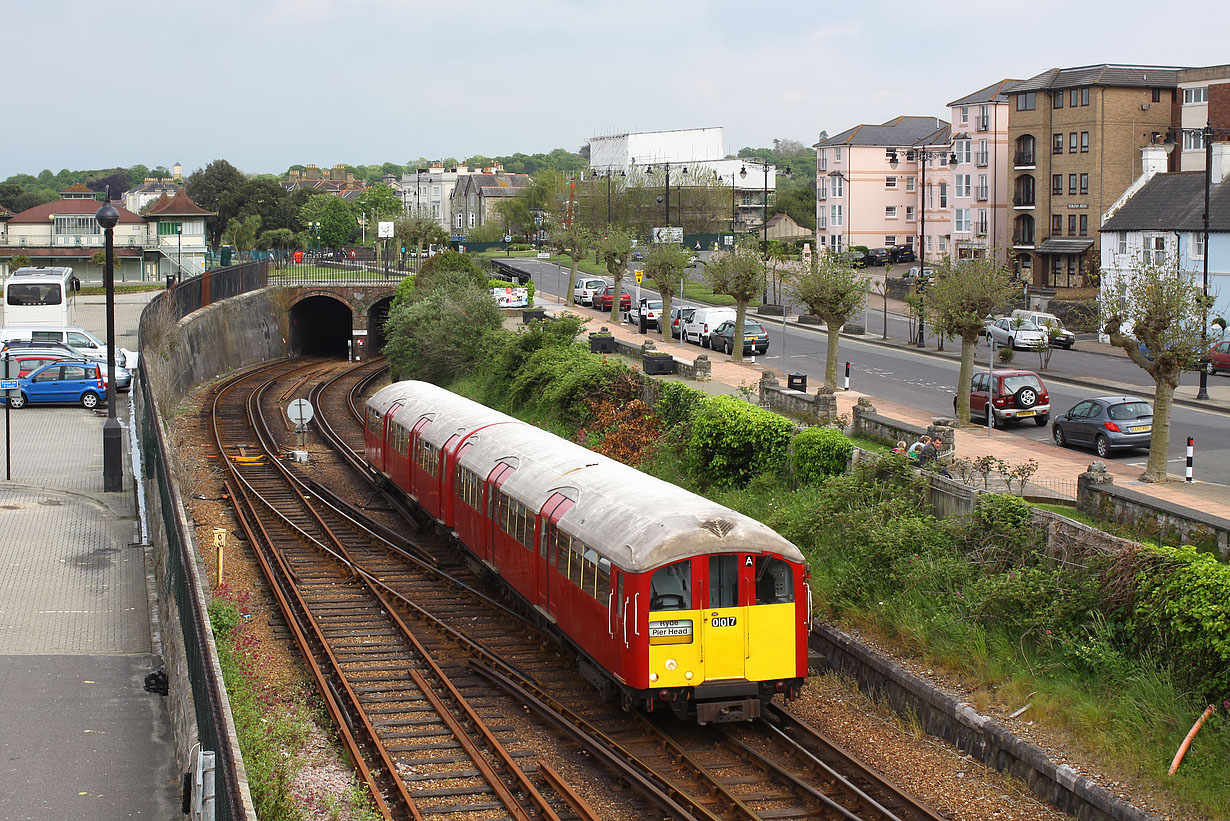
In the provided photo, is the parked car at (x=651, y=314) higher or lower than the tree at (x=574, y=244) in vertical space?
lower

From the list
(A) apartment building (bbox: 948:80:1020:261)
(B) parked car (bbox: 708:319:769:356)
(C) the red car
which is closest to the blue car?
(B) parked car (bbox: 708:319:769:356)

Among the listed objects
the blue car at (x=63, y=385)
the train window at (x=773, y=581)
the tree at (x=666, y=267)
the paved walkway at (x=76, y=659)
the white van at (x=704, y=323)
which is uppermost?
the tree at (x=666, y=267)

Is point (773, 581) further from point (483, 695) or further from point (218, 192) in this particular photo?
point (218, 192)

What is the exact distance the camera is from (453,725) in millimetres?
14523

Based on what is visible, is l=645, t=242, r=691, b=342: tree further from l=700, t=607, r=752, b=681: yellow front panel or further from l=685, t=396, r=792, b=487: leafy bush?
l=700, t=607, r=752, b=681: yellow front panel

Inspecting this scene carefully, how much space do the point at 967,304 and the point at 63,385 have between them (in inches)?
1018

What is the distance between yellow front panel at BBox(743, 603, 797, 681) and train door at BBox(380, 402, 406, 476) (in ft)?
46.6

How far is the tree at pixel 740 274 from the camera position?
4356 centimetres

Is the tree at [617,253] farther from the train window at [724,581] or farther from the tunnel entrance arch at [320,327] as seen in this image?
the train window at [724,581]

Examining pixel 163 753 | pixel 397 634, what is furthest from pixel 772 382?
pixel 163 753

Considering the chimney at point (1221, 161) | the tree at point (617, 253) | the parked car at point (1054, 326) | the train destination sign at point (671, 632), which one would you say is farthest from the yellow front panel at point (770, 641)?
Answer: the chimney at point (1221, 161)

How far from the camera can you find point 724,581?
45.9 feet

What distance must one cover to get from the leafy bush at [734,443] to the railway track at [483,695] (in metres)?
5.50

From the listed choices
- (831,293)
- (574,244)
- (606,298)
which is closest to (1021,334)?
(831,293)
